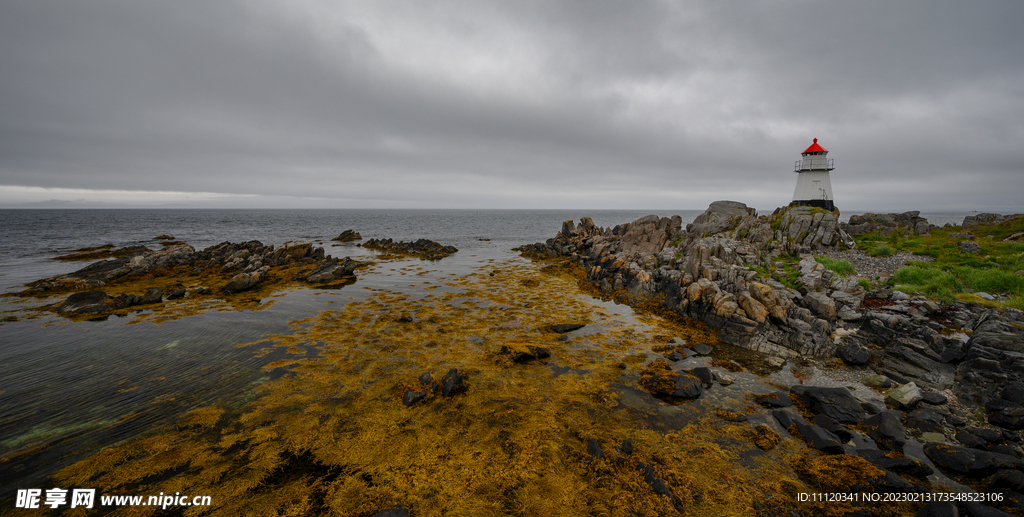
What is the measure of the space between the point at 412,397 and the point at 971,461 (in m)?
16.1

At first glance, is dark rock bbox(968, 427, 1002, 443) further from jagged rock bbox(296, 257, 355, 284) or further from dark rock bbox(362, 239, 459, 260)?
dark rock bbox(362, 239, 459, 260)

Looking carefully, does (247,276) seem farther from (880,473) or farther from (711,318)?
(880,473)

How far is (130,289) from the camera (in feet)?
85.5

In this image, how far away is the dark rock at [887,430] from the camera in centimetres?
956

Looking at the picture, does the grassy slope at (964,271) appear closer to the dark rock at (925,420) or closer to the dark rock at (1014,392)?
the dark rock at (1014,392)

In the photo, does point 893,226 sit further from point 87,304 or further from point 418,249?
point 87,304

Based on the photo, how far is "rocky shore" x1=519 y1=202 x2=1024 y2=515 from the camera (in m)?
8.92

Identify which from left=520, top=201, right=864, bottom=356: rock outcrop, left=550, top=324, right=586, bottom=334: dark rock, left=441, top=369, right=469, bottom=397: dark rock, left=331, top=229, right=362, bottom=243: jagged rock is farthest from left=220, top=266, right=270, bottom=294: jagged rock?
left=331, top=229, right=362, bottom=243: jagged rock

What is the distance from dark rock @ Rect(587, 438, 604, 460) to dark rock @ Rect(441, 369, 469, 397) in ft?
17.2

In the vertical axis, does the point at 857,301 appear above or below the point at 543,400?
above

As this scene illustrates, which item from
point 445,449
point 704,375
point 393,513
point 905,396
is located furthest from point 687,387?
point 393,513

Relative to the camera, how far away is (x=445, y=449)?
377 inches

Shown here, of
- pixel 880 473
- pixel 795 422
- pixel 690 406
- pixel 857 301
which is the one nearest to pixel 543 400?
pixel 690 406

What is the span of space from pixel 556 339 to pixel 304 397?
11990 mm
